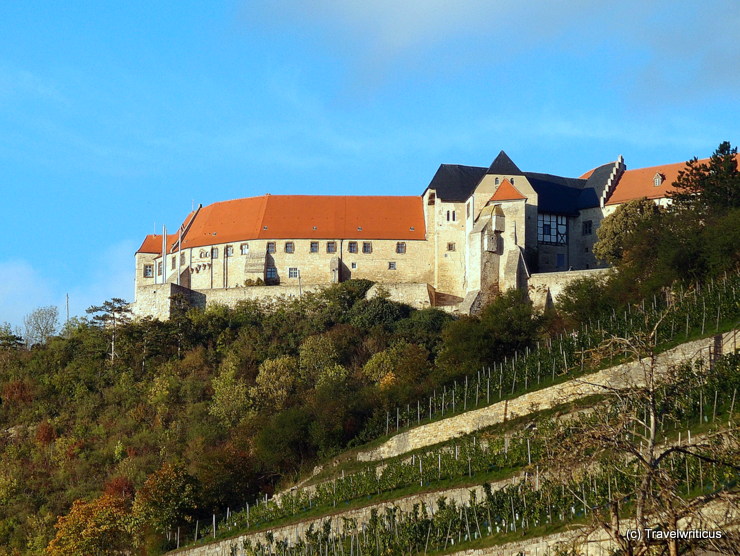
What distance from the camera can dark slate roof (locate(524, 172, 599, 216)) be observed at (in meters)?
56.7

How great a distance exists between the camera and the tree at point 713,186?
46.8 meters

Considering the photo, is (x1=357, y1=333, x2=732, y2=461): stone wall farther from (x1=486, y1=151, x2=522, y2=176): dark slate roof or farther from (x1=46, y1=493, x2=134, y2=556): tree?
(x1=486, y1=151, x2=522, y2=176): dark slate roof

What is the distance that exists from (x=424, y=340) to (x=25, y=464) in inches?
727

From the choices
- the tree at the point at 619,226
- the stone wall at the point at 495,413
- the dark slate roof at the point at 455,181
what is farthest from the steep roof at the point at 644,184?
the stone wall at the point at 495,413

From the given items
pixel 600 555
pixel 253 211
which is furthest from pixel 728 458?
pixel 253 211

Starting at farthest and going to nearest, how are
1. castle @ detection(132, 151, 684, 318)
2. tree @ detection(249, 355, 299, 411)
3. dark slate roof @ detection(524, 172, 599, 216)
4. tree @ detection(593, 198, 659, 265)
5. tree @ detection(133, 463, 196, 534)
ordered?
1. dark slate roof @ detection(524, 172, 599, 216)
2. castle @ detection(132, 151, 684, 318)
3. tree @ detection(593, 198, 659, 265)
4. tree @ detection(249, 355, 299, 411)
5. tree @ detection(133, 463, 196, 534)

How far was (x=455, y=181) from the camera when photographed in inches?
2373

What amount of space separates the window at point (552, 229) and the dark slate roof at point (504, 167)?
2.73 m

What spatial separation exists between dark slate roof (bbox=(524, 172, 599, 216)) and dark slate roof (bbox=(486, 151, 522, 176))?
1.34 metres

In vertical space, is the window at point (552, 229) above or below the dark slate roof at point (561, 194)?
below

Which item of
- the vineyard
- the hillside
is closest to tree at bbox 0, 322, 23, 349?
the hillside

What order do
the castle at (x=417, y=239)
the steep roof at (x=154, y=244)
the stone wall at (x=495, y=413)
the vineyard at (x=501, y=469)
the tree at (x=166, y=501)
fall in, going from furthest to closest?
the steep roof at (x=154, y=244), the castle at (x=417, y=239), the tree at (x=166, y=501), the stone wall at (x=495, y=413), the vineyard at (x=501, y=469)

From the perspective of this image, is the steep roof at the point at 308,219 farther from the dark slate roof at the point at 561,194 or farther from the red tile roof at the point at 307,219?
the dark slate roof at the point at 561,194

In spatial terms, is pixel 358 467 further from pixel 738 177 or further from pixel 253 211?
pixel 253 211
